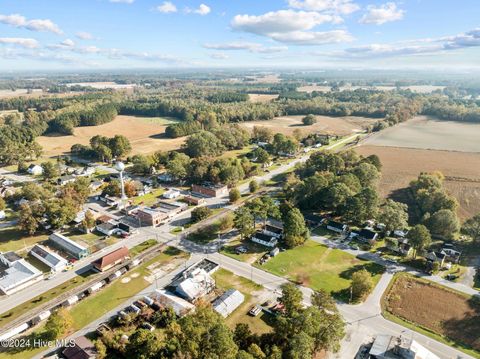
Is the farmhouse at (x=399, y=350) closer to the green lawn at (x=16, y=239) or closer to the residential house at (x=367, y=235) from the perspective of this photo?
the residential house at (x=367, y=235)

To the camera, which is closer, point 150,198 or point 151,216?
point 151,216

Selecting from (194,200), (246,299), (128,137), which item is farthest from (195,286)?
(128,137)

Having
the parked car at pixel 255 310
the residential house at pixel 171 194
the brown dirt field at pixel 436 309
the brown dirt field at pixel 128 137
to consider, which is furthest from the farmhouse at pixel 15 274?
the brown dirt field at pixel 128 137

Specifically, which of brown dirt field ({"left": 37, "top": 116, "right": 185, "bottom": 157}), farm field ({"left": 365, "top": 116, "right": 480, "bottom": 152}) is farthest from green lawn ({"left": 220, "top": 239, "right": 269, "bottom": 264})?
Result: farm field ({"left": 365, "top": 116, "right": 480, "bottom": 152})

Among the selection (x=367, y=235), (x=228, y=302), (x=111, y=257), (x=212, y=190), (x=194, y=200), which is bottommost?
(x=228, y=302)

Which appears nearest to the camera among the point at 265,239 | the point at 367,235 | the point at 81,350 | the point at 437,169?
the point at 81,350

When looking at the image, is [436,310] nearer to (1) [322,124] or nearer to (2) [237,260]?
(2) [237,260]

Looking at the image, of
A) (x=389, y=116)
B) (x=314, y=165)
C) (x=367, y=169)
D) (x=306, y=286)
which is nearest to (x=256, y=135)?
(x=314, y=165)
